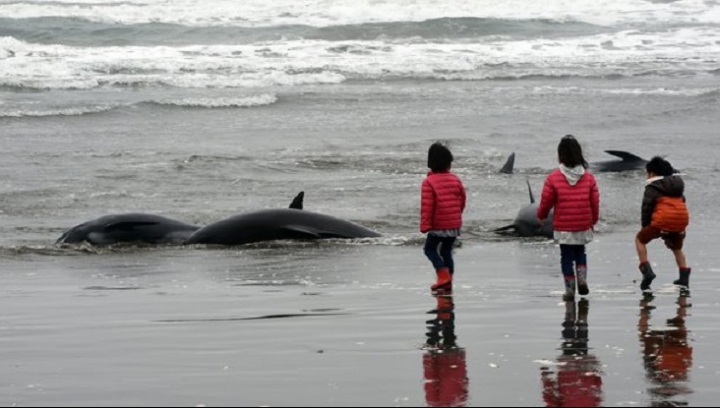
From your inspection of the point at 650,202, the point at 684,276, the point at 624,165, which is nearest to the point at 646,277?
the point at 684,276

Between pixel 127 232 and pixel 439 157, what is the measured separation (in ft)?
15.6

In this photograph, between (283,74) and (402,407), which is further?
(283,74)

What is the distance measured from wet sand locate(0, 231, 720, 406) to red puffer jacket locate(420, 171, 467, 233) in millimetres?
539

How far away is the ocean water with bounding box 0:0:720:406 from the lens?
8.11 metres

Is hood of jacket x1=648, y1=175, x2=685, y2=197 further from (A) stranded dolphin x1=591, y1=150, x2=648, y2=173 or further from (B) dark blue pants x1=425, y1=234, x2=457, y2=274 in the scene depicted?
(A) stranded dolphin x1=591, y1=150, x2=648, y2=173

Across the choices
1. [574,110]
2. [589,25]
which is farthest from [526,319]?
[589,25]

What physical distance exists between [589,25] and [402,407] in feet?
166

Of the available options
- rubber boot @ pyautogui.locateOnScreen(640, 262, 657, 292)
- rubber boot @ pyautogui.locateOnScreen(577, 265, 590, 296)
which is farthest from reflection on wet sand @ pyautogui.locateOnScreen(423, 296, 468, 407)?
rubber boot @ pyautogui.locateOnScreen(640, 262, 657, 292)

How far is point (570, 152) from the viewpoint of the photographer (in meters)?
10.9

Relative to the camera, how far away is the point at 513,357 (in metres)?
8.34

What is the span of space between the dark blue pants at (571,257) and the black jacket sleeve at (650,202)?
0.97 metres

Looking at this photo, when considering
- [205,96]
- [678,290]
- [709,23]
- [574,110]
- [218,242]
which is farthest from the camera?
[709,23]

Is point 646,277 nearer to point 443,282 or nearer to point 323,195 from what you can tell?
point 443,282

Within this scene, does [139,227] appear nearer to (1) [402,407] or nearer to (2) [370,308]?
(2) [370,308]
